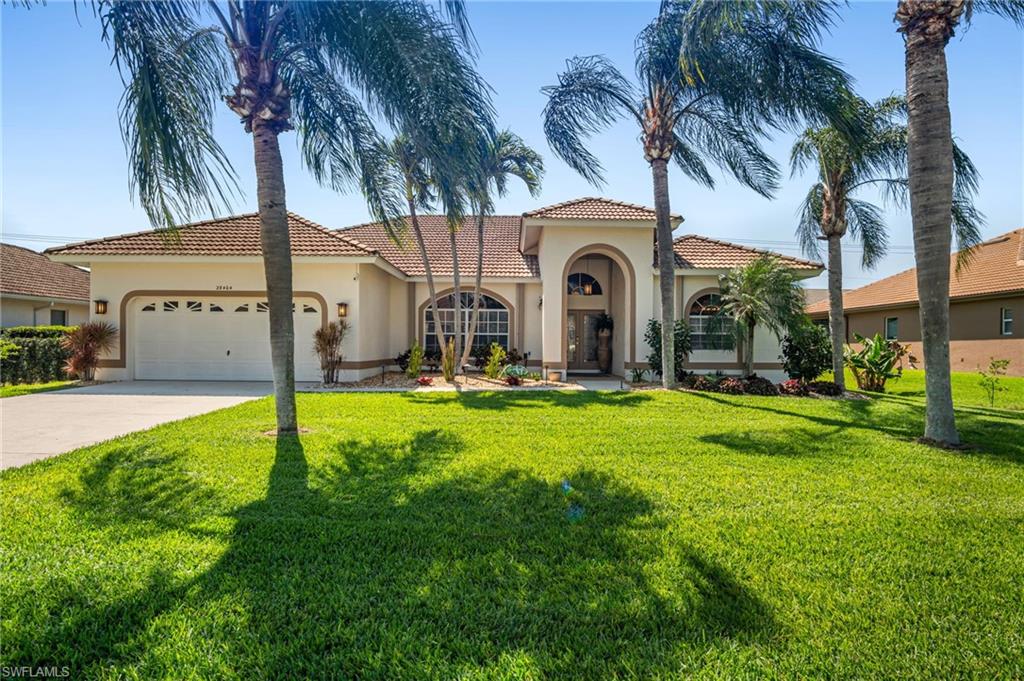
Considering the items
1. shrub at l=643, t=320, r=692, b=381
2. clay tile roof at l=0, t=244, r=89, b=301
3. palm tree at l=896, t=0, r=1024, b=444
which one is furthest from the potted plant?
clay tile roof at l=0, t=244, r=89, b=301

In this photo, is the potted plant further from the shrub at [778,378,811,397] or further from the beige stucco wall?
the beige stucco wall

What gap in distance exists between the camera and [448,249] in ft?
68.0

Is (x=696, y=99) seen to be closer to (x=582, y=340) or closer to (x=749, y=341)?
(x=749, y=341)

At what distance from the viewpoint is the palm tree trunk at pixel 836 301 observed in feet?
45.6

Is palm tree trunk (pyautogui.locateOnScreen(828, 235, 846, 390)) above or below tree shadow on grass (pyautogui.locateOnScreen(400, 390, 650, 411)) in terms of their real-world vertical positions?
above

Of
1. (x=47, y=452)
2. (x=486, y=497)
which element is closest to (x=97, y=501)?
(x=47, y=452)

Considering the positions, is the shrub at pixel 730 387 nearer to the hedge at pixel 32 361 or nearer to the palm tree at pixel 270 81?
the palm tree at pixel 270 81

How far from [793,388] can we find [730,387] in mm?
1710

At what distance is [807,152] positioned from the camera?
13.9m

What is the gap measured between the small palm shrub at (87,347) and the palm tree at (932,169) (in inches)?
783

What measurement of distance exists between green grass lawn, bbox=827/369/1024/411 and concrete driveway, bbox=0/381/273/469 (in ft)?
58.9

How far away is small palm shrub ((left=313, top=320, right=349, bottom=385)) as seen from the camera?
14.7 meters

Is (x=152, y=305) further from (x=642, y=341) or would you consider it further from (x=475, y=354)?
(x=642, y=341)

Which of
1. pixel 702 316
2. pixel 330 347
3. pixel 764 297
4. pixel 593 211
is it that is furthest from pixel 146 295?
pixel 764 297
